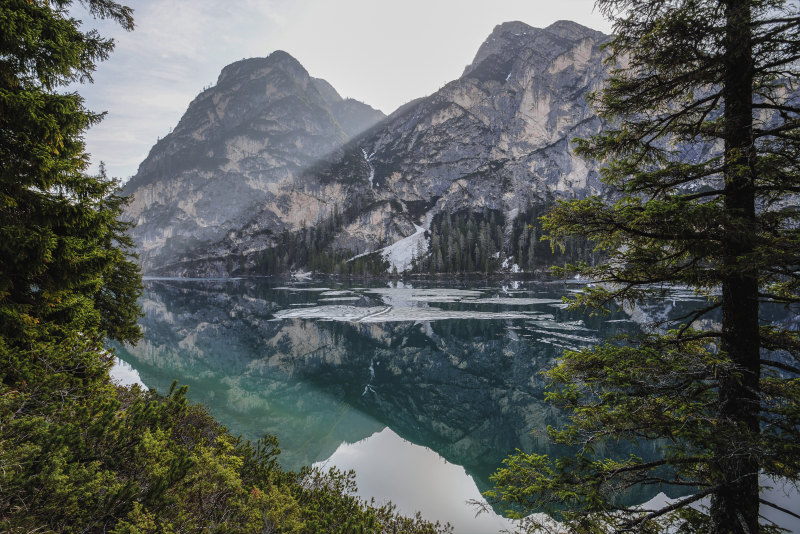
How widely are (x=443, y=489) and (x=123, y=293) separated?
17.0 m

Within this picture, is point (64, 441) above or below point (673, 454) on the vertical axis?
above

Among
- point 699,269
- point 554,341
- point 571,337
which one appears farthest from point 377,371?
point 699,269

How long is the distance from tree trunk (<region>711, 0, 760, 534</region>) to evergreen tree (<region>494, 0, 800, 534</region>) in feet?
0.06

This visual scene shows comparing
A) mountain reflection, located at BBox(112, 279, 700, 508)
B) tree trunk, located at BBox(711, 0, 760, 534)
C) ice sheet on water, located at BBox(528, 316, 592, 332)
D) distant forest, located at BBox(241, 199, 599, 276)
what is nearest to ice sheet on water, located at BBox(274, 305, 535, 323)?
mountain reflection, located at BBox(112, 279, 700, 508)

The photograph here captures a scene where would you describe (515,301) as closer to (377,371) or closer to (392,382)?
(377,371)

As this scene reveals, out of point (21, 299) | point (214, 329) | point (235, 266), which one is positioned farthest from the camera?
point (235, 266)

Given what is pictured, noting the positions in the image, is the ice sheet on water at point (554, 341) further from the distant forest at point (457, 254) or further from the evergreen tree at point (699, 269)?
the distant forest at point (457, 254)

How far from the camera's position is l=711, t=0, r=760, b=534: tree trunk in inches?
171

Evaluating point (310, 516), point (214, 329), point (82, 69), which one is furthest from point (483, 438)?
point (214, 329)

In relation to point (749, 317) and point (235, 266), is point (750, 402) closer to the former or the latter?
point (749, 317)

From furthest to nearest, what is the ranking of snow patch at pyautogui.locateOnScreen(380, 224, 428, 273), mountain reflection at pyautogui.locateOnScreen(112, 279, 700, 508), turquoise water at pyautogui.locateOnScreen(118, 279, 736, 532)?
snow patch at pyautogui.locateOnScreen(380, 224, 428, 273)
mountain reflection at pyautogui.locateOnScreen(112, 279, 700, 508)
turquoise water at pyautogui.locateOnScreen(118, 279, 736, 532)

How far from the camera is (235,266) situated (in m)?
199

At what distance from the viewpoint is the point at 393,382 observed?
29328 mm

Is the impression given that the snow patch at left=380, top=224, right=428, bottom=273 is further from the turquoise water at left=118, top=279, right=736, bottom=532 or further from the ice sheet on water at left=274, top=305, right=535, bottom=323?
the turquoise water at left=118, top=279, right=736, bottom=532
